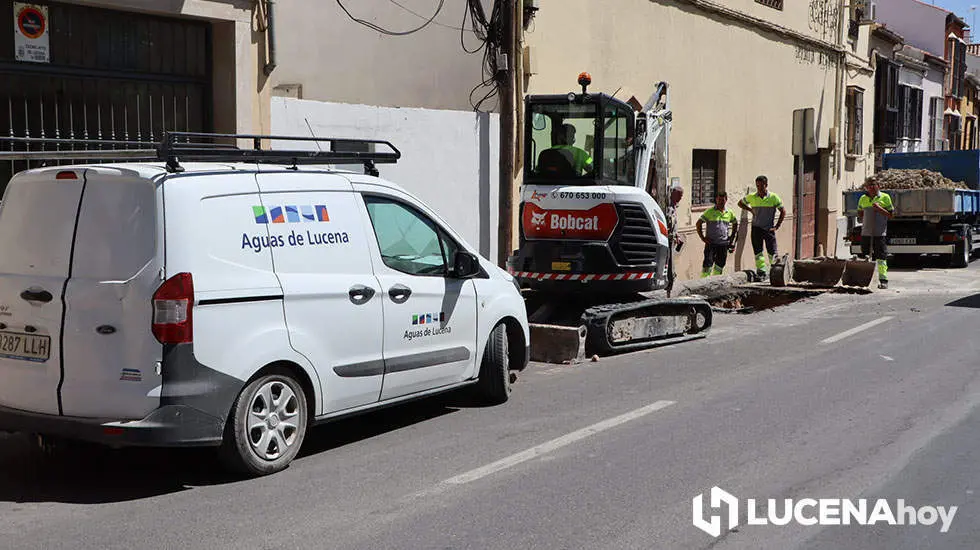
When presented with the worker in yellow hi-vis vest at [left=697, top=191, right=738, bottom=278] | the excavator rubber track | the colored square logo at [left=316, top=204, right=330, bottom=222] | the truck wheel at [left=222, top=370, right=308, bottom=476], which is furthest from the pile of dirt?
the truck wheel at [left=222, top=370, right=308, bottom=476]

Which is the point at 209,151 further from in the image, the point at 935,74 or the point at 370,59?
the point at 935,74

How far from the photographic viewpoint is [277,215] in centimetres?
664

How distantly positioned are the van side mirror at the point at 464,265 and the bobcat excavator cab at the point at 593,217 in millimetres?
3372

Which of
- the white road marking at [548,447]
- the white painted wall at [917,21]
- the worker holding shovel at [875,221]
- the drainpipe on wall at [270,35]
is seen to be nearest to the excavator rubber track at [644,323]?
the white road marking at [548,447]

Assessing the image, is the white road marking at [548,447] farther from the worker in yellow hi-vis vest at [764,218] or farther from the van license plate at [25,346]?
the worker in yellow hi-vis vest at [764,218]

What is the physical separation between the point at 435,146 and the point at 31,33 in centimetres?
546

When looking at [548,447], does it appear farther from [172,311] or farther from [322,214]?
[172,311]

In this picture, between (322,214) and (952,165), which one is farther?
(952,165)

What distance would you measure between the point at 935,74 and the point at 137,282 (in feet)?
132

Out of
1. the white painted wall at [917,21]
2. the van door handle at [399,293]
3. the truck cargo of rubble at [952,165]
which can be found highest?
the white painted wall at [917,21]

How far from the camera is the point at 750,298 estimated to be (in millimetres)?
17078

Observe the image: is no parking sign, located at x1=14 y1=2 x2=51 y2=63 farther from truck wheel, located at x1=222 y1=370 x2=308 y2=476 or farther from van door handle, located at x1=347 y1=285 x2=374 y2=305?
truck wheel, located at x1=222 y1=370 x2=308 y2=476

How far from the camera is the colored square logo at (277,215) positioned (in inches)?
260

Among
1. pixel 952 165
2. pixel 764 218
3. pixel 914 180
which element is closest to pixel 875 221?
pixel 764 218
